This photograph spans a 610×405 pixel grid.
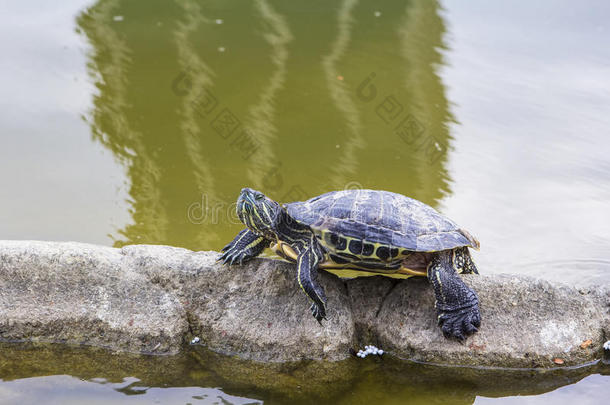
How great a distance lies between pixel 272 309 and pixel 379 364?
0.75 meters

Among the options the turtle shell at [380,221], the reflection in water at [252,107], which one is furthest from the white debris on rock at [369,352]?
the reflection in water at [252,107]

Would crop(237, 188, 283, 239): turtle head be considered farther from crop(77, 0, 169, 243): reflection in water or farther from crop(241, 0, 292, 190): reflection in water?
crop(241, 0, 292, 190): reflection in water

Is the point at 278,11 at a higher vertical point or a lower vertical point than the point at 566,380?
higher

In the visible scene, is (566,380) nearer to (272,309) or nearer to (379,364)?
(379,364)

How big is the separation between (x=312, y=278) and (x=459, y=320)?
3.06ft

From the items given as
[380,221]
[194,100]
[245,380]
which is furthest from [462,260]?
[194,100]

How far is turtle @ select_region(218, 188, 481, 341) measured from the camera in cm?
383

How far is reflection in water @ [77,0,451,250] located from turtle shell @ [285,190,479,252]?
1.67m

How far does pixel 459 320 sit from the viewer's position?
12.6 ft

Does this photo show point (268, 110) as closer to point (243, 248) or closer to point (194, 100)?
point (194, 100)

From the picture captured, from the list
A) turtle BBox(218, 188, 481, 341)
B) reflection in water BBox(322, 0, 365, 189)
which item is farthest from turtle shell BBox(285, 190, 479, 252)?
reflection in water BBox(322, 0, 365, 189)

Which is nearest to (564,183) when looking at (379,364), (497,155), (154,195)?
(497,155)

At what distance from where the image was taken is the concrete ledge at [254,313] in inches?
154

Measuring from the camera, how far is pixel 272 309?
4.02 metres
